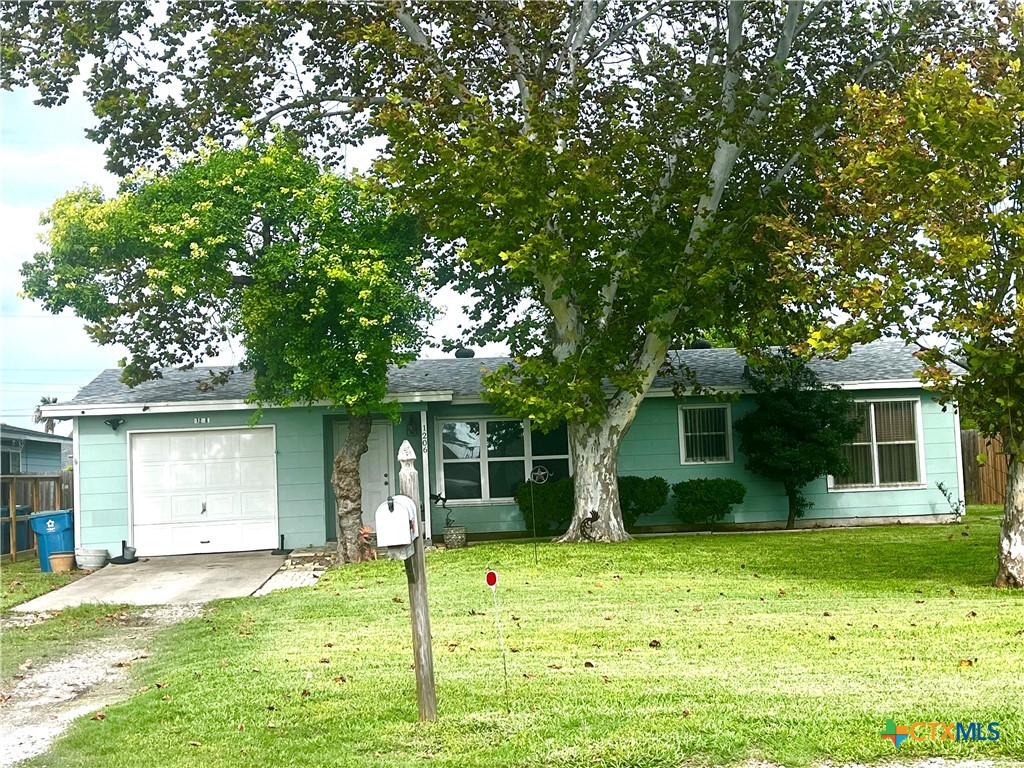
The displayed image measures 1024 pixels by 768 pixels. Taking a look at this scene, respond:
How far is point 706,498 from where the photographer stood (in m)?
20.6

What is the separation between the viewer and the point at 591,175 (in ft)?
52.6

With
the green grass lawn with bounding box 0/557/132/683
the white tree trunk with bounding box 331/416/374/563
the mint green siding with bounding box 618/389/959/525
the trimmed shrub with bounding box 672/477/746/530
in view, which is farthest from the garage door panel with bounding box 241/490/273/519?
the trimmed shrub with bounding box 672/477/746/530

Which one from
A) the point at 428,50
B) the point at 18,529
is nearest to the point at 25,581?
the point at 18,529

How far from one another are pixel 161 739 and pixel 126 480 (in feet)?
45.3

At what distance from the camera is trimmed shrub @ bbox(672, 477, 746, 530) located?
20.7m

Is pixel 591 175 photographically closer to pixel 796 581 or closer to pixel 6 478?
pixel 796 581

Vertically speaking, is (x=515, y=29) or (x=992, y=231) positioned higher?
(x=515, y=29)

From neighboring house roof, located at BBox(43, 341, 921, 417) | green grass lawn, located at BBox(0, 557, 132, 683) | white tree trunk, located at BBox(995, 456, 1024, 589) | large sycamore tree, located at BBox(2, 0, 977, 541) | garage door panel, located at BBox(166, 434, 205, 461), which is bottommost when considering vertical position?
green grass lawn, located at BBox(0, 557, 132, 683)

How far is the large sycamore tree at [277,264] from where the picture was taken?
1645 centimetres

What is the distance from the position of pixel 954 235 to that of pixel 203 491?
43.3 ft

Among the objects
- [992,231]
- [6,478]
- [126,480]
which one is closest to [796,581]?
[992,231]

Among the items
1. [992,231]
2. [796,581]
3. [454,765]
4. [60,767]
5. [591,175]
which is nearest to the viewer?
→ [454,765]

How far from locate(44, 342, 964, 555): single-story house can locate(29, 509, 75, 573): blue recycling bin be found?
0.89ft

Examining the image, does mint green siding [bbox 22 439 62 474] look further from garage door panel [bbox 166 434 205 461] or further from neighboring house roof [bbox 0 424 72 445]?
garage door panel [bbox 166 434 205 461]
